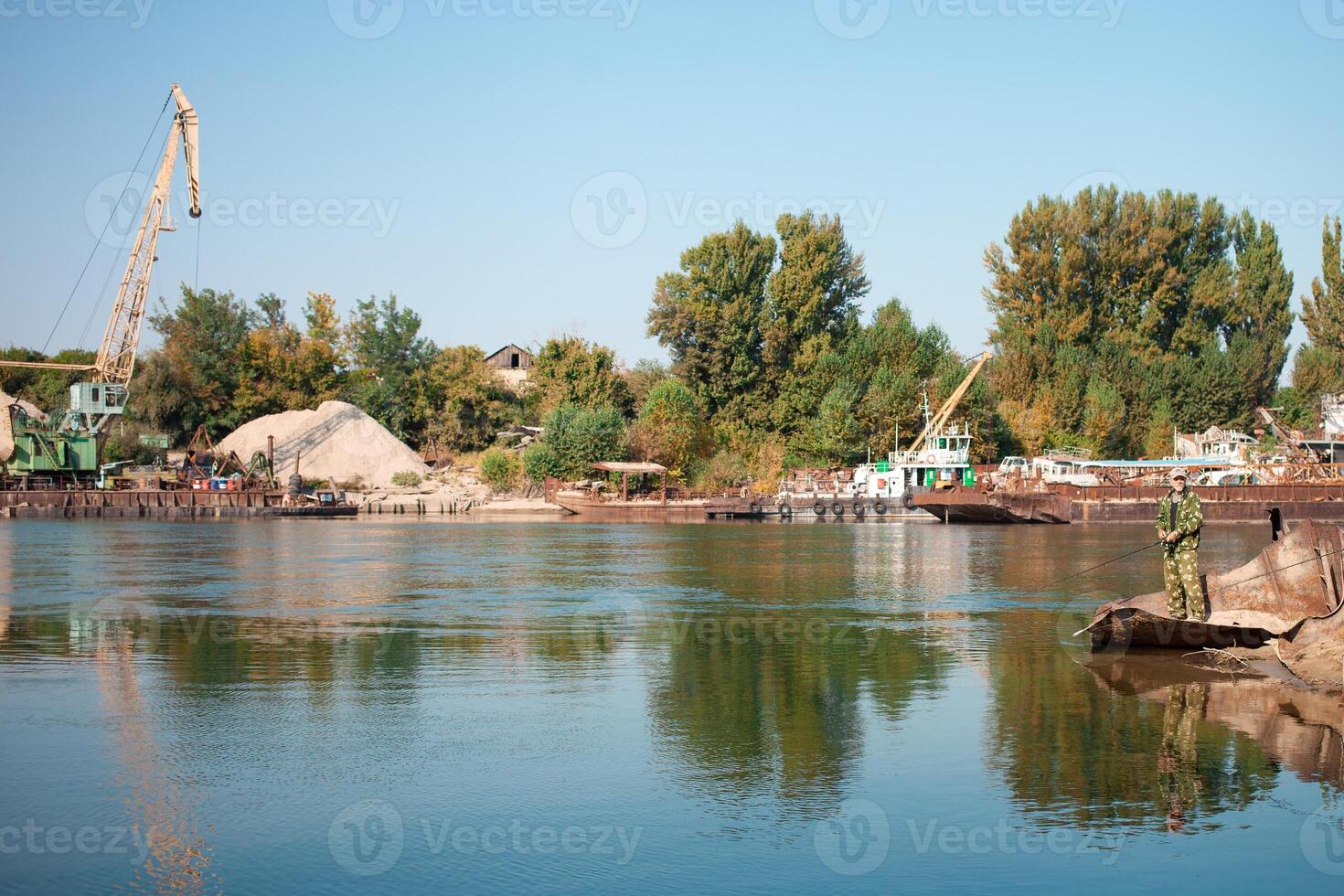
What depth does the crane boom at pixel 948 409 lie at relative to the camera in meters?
65.2

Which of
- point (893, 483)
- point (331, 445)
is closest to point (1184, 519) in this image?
point (893, 483)

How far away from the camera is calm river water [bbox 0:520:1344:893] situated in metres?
7.63

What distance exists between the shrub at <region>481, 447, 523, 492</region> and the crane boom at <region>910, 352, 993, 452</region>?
24025mm

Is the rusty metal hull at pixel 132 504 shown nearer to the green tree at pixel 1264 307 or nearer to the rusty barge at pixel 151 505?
the rusty barge at pixel 151 505

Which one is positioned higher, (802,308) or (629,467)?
(802,308)

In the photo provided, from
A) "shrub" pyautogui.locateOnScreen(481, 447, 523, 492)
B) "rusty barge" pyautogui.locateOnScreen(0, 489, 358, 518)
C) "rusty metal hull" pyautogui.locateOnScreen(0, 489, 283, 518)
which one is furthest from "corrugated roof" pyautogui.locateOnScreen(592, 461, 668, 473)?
"rusty metal hull" pyautogui.locateOnScreen(0, 489, 283, 518)

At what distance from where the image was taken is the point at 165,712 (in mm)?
11727

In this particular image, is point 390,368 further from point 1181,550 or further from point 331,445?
point 1181,550

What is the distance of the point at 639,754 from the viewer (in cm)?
1023

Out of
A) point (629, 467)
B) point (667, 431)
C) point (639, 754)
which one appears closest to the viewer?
point (639, 754)

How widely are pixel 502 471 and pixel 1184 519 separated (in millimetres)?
62716

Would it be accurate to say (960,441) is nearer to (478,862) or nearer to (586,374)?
(586,374)

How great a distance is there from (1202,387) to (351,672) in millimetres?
69290

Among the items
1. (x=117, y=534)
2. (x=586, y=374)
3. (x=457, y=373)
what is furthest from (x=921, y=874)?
(x=457, y=373)
